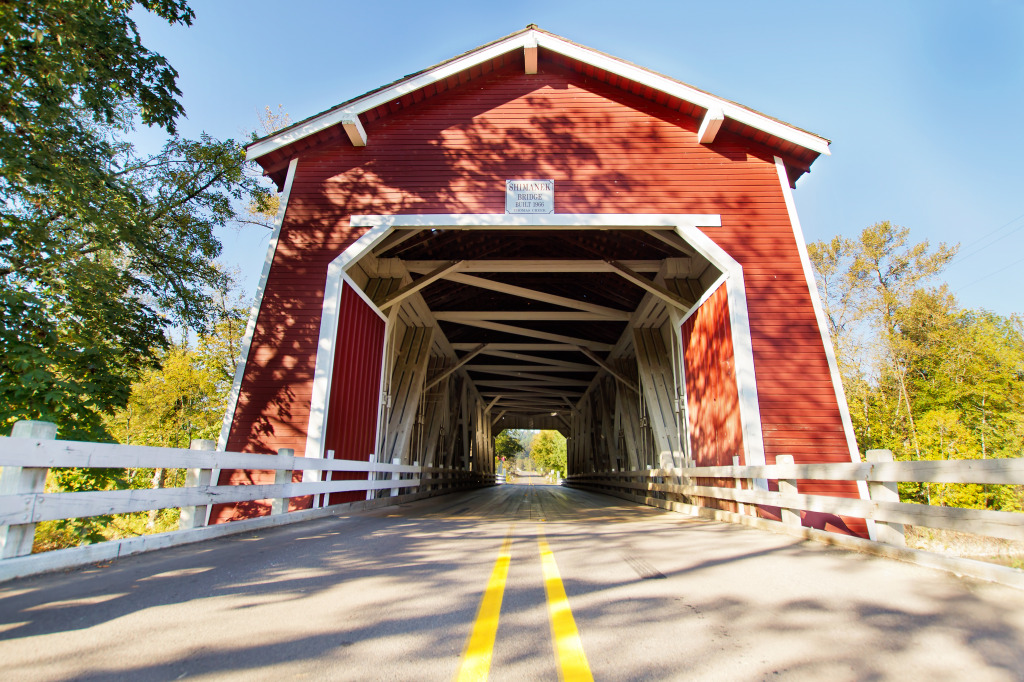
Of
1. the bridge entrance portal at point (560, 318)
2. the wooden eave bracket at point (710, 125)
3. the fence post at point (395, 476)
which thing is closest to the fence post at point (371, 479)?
the bridge entrance portal at point (560, 318)

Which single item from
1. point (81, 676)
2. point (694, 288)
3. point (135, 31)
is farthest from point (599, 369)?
point (81, 676)

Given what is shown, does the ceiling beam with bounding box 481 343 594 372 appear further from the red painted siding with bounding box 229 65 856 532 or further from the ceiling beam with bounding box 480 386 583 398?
the red painted siding with bounding box 229 65 856 532

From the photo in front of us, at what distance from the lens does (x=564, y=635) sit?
228 cm

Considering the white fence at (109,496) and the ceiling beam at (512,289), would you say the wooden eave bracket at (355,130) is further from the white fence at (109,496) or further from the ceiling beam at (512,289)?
the white fence at (109,496)

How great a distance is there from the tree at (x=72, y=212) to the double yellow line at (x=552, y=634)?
6887 millimetres

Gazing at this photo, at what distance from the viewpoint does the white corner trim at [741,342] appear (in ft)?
24.9

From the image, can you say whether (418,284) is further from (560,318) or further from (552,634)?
(552,634)

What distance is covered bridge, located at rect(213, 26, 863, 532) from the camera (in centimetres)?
805

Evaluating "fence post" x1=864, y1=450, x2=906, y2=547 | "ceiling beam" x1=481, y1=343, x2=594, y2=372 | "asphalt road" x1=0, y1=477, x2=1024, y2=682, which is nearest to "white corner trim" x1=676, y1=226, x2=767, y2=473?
"fence post" x1=864, y1=450, x2=906, y2=547

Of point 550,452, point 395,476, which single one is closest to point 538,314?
point 395,476

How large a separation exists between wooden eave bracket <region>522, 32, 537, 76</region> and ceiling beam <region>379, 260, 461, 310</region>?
3.62 meters

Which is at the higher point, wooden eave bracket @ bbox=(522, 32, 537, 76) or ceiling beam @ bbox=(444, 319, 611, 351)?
wooden eave bracket @ bbox=(522, 32, 537, 76)

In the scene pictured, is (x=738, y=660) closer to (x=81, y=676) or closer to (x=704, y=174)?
(x=81, y=676)

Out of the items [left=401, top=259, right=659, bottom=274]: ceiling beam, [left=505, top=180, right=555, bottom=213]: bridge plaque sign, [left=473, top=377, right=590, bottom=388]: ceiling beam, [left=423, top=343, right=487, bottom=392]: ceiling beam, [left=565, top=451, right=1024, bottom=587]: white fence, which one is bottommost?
[left=565, top=451, right=1024, bottom=587]: white fence
